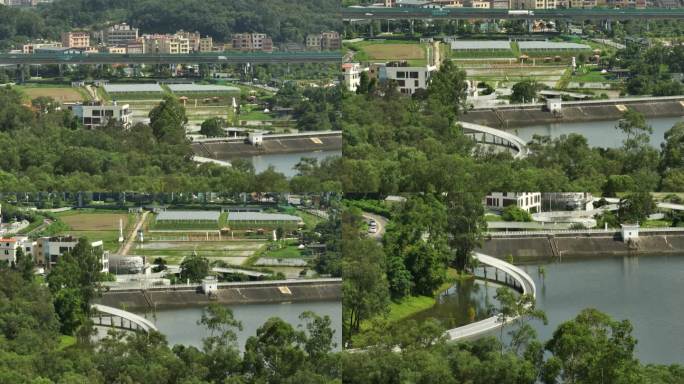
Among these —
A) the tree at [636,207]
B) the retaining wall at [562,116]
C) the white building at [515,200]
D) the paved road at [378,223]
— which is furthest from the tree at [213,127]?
the retaining wall at [562,116]

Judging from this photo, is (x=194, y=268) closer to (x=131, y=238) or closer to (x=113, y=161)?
(x=131, y=238)

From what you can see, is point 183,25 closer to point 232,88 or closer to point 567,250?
point 232,88

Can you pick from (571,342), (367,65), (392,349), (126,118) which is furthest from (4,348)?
(367,65)

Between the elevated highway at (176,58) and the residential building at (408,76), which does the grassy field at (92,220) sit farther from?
the residential building at (408,76)

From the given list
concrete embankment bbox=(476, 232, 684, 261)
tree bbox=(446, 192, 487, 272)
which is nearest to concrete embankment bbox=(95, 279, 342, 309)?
tree bbox=(446, 192, 487, 272)

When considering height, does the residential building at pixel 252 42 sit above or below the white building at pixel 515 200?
above

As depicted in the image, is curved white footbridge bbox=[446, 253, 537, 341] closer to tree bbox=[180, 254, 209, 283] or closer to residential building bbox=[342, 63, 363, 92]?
tree bbox=[180, 254, 209, 283]
